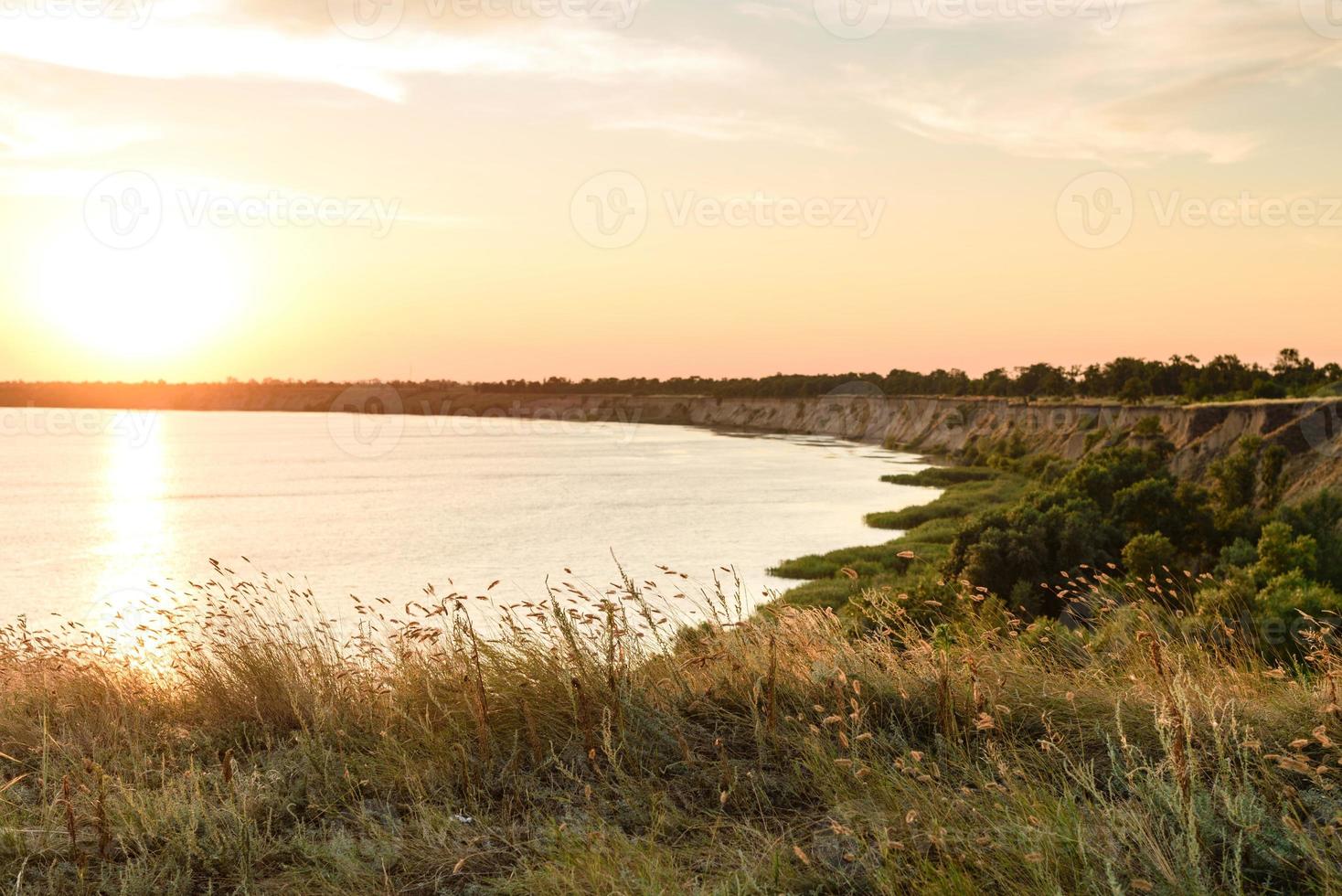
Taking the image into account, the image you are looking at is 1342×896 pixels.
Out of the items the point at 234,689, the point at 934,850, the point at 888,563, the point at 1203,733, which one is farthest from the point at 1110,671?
the point at 888,563

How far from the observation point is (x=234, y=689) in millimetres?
7820

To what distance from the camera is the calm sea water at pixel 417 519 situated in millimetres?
41750

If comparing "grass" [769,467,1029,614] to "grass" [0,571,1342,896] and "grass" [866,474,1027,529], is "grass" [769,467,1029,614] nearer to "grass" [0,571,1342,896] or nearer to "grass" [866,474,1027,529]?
"grass" [866,474,1027,529]

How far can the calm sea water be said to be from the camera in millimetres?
41750

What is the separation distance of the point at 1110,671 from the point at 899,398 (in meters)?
196

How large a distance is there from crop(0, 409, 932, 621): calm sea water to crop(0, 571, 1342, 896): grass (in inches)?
→ 69.0

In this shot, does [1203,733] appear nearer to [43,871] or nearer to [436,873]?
[436,873]

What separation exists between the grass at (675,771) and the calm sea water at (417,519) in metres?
1.75

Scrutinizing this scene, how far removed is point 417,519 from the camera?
64.2 metres

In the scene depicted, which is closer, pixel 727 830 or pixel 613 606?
pixel 727 830

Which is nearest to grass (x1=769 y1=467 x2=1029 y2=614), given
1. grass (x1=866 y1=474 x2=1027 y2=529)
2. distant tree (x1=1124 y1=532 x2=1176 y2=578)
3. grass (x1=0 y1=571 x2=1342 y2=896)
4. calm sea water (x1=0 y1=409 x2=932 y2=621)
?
grass (x1=866 y1=474 x2=1027 y2=529)

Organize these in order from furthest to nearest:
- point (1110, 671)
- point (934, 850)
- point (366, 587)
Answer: point (366, 587) → point (1110, 671) → point (934, 850)

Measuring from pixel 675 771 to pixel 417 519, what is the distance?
198 ft

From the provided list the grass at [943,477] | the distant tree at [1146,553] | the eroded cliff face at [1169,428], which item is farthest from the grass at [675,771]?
the grass at [943,477]
